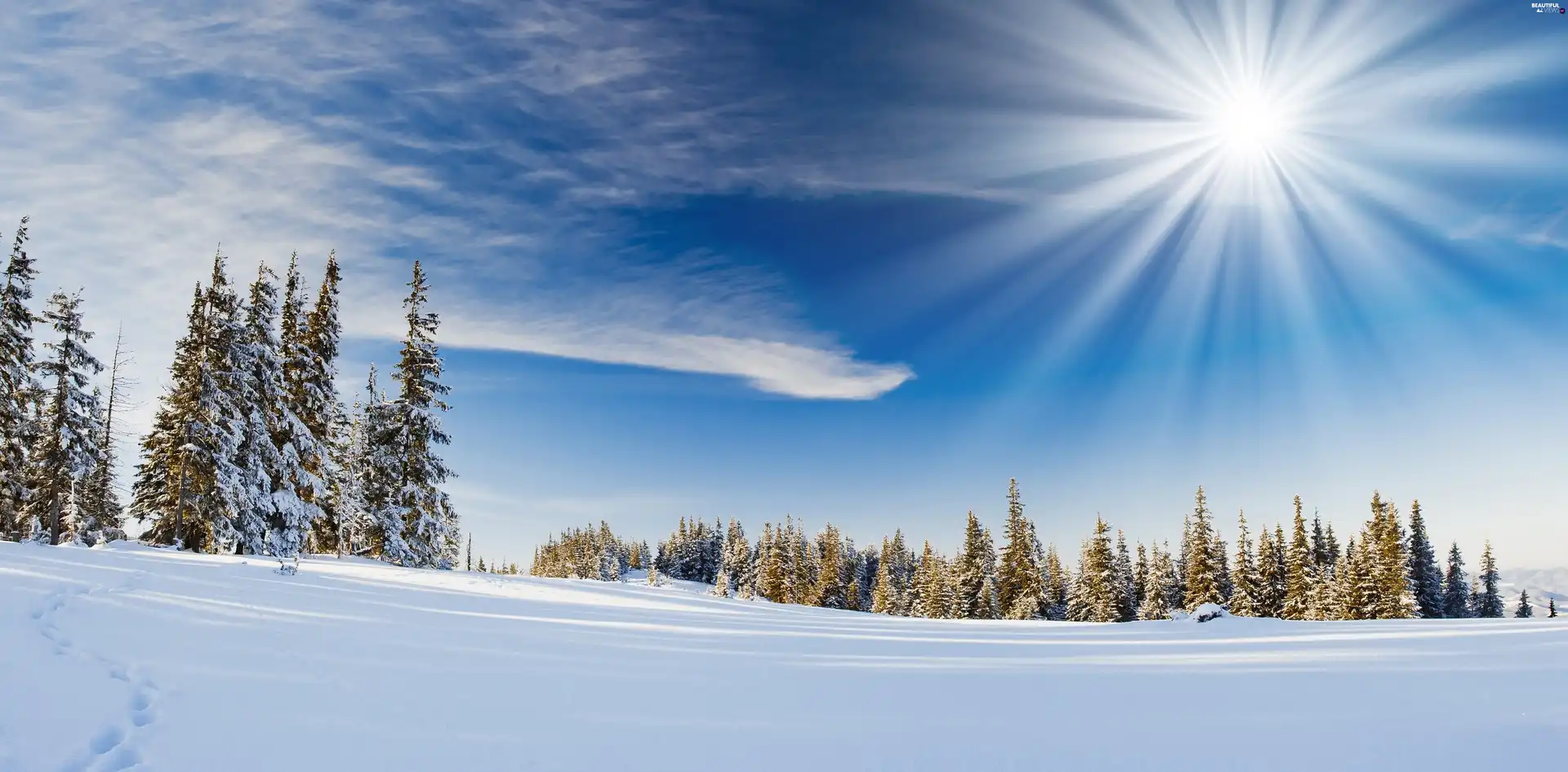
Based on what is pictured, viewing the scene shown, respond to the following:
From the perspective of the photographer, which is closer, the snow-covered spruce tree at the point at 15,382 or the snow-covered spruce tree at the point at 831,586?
the snow-covered spruce tree at the point at 15,382

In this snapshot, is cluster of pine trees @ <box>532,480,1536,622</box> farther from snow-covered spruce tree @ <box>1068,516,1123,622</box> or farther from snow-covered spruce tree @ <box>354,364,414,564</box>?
snow-covered spruce tree @ <box>354,364,414,564</box>

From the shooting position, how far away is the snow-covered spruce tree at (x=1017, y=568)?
46594 mm

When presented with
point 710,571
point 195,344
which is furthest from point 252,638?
point 710,571

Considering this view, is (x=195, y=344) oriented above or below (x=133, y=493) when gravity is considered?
above

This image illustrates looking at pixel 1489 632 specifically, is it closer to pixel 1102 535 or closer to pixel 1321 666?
pixel 1321 666

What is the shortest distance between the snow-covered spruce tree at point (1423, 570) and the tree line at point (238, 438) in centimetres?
6392

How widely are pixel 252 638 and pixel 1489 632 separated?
64.3 feet

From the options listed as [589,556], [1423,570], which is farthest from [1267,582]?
[589,556]

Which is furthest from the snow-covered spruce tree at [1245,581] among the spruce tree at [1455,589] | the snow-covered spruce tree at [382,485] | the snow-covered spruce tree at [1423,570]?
the snow-covered spruce tree at [382,485]

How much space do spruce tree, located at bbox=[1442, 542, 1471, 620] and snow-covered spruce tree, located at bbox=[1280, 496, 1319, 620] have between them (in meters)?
22.9

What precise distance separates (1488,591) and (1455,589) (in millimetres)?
6867

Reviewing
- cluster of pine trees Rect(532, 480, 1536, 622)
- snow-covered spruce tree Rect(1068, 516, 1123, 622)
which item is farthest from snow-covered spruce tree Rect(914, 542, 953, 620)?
snow-covered spruce tree Rect(1068, 516, 1123, 622)

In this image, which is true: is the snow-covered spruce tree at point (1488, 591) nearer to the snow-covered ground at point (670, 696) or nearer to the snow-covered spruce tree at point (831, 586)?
the snow-covered spruce tree at point (831, 586)

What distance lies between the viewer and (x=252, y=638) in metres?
8.62
